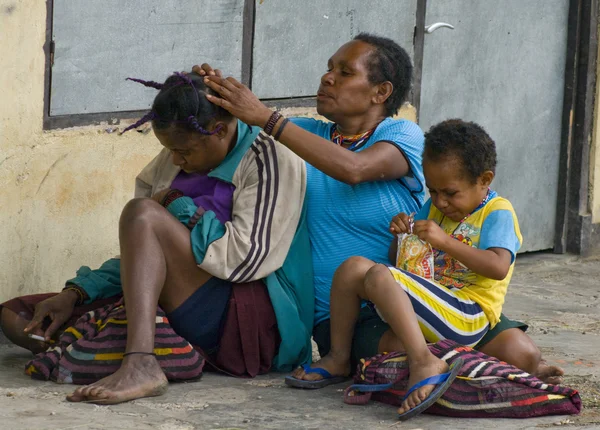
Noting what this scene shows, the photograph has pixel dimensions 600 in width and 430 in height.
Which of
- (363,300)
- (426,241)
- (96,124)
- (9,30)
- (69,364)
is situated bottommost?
(69,364)

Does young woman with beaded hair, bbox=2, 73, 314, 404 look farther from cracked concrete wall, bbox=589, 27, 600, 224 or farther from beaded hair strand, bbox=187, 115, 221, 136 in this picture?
cracked concrete wall, bbox=589, 27, 600, 224

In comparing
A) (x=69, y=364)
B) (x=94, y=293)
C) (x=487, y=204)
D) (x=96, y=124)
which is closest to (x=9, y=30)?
(x=96, y=124)

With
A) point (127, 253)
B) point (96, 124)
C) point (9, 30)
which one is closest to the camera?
point (127, 253)

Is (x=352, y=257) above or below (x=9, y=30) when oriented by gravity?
below

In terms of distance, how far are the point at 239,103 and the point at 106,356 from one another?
3.24 ft

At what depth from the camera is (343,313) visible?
3.81 m

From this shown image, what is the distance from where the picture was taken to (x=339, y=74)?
161 inches

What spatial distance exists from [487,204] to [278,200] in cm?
74

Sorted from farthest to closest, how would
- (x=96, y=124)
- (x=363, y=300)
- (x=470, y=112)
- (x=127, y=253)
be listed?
1. (x=470, y=112)
2. (x=96, y=124)
3. (x=363, y=300)
4. (x=127, y=253)

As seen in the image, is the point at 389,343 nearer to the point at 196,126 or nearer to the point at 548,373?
the point at 548,373

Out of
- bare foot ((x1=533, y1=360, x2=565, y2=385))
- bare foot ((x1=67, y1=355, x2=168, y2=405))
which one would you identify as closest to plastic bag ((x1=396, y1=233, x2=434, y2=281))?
bare foot ((x1=533, y1=360, x2=565, y2=385))

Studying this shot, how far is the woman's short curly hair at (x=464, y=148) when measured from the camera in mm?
3744

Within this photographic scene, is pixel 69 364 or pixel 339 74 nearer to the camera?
pixel 69 364

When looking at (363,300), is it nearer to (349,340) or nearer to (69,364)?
(349,340)
